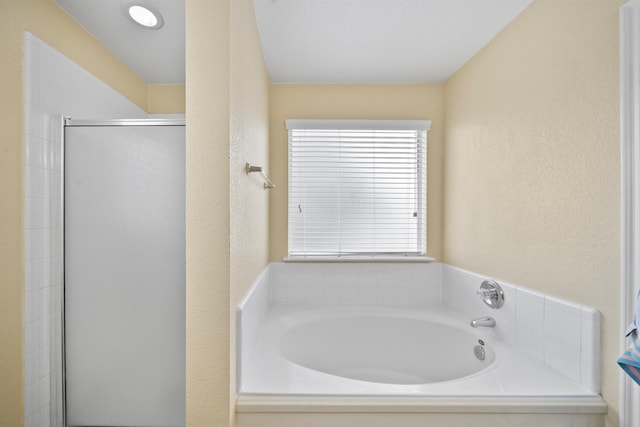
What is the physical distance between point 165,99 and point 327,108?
1188 mm

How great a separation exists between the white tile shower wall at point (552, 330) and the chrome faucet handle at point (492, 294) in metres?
0.03

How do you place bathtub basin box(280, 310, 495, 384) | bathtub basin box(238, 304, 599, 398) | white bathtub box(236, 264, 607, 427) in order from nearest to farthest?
white bathtub box(236, 264, 607, 427)
bathtub basin box(238, 304, 599, 398)
bathtub basin box(280, 310, 495, 384)

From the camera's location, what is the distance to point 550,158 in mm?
1344

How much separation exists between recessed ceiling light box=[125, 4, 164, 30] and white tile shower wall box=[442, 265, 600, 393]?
2209mm

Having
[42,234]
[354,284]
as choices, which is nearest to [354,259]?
[354,284]

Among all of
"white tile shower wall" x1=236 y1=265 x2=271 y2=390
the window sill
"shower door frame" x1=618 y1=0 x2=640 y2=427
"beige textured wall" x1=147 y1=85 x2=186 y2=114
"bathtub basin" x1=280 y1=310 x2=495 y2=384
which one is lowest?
"bathtub basin" x1=280 y1=310 x2=495 y2=384

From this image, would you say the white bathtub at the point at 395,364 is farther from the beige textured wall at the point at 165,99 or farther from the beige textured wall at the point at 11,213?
the beige textured wall at the point at 165,99

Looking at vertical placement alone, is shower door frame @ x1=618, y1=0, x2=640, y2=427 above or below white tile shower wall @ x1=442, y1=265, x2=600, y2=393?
above

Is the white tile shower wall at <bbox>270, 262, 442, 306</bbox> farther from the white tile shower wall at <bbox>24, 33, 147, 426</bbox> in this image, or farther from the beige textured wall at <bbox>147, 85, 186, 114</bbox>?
the beige textured wall at <bbox>147, 85, 186, 114</bbox>

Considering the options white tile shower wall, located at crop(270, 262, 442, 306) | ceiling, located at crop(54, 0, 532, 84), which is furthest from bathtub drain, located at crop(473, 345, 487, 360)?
ceiling, located at crop(54, 0, 532, 84)

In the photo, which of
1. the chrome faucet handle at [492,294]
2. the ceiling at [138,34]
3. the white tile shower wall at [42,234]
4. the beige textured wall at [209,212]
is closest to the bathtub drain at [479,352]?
the chrome faucet handle at [492,294]

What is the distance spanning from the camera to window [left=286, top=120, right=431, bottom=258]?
7.55 feet

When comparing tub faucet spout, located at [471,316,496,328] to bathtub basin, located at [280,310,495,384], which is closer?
tub faucet spout, located at [471,316,496,328]

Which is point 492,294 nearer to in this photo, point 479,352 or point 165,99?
point 479,352
